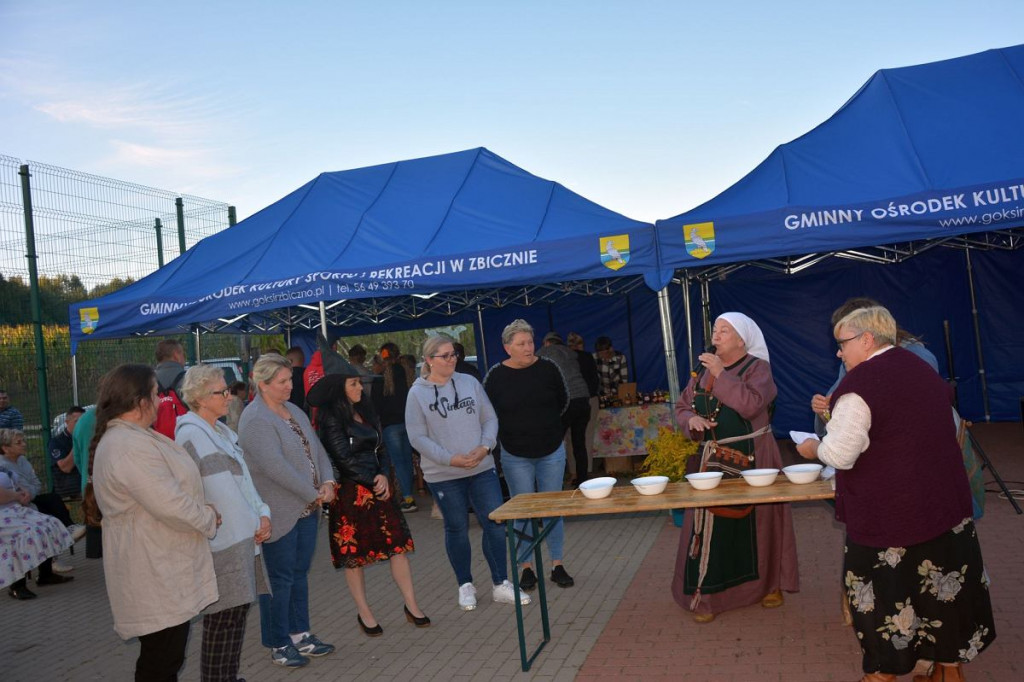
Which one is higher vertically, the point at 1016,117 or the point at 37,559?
the point at 1016,117

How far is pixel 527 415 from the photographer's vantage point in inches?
243

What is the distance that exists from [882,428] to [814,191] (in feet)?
16.0

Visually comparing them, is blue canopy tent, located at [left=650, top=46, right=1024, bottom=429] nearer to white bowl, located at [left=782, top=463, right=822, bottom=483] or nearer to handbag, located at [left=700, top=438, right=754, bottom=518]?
handbag, located at [left=700, top=438, right=754, bottom=518]

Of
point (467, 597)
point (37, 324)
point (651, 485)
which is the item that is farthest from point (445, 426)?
point (37, 324)

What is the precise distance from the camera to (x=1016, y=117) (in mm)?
8438

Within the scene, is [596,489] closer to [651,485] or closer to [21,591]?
[651,485]

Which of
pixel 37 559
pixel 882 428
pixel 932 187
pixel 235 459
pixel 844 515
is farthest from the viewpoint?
pixel 932 187

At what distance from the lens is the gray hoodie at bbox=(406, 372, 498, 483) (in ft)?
19.0

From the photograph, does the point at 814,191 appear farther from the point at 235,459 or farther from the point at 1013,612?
the point at 235,459

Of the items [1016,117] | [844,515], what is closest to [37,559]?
[844,515]

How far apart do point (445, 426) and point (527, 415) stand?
0.66 meters

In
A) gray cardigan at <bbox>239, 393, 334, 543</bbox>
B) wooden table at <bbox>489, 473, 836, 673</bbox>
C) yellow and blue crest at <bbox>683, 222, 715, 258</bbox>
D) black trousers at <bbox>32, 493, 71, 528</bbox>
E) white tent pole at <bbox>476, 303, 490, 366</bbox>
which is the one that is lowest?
black trousers at <bbox>32, 493, 71, 528</bbox>

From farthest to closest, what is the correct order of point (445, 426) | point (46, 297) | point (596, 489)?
point (46, 297), point (445, 426), point (596, 489)

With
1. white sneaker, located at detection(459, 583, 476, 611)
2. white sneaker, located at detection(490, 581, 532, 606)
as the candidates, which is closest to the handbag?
white sneaker, located at detection(490, 581, 532, 606)
